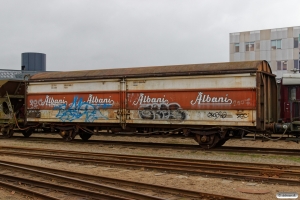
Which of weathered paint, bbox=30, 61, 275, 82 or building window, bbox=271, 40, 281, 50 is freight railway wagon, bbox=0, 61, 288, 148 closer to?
weathered paint, bbox=30, 61, 275, 82

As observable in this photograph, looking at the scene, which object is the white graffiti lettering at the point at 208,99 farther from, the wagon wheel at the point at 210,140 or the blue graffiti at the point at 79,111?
the blue graffiti at the point at 79,111

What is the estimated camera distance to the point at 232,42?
169 ft

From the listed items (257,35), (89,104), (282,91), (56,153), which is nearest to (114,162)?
(56,153)

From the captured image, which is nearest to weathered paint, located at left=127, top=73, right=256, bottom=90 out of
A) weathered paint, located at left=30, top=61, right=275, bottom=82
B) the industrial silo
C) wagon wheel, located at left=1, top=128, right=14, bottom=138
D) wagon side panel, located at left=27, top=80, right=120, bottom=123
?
weathered paint, located at left=30, top=61, right=275, bottom=82

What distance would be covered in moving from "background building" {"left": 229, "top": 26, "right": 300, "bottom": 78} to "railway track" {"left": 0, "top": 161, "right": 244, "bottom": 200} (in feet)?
135

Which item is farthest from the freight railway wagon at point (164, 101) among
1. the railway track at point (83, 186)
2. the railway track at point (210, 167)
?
the railway track at point (83, 186)

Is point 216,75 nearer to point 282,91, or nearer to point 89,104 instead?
point 282,91

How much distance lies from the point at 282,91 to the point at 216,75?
4175 mm

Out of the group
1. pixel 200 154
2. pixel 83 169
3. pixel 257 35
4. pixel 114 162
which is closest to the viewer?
pixel 83 169

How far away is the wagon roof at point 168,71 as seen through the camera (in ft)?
49.9

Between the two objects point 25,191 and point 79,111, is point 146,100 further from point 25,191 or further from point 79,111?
point 25,191

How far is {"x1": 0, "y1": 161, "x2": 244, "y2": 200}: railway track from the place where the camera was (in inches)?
318

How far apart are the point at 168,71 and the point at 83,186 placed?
8522 millimetres

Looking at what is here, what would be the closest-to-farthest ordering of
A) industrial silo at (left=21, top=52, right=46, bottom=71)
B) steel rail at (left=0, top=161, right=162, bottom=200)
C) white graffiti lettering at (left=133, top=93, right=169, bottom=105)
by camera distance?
steel rail at (left=0, top=161, right=162, bottom=200) → white graffiti lettering at (left=133, top=93, right=169, bottom=105) → industrial silo at (left=21, top=52, right=46, bottom=71)
